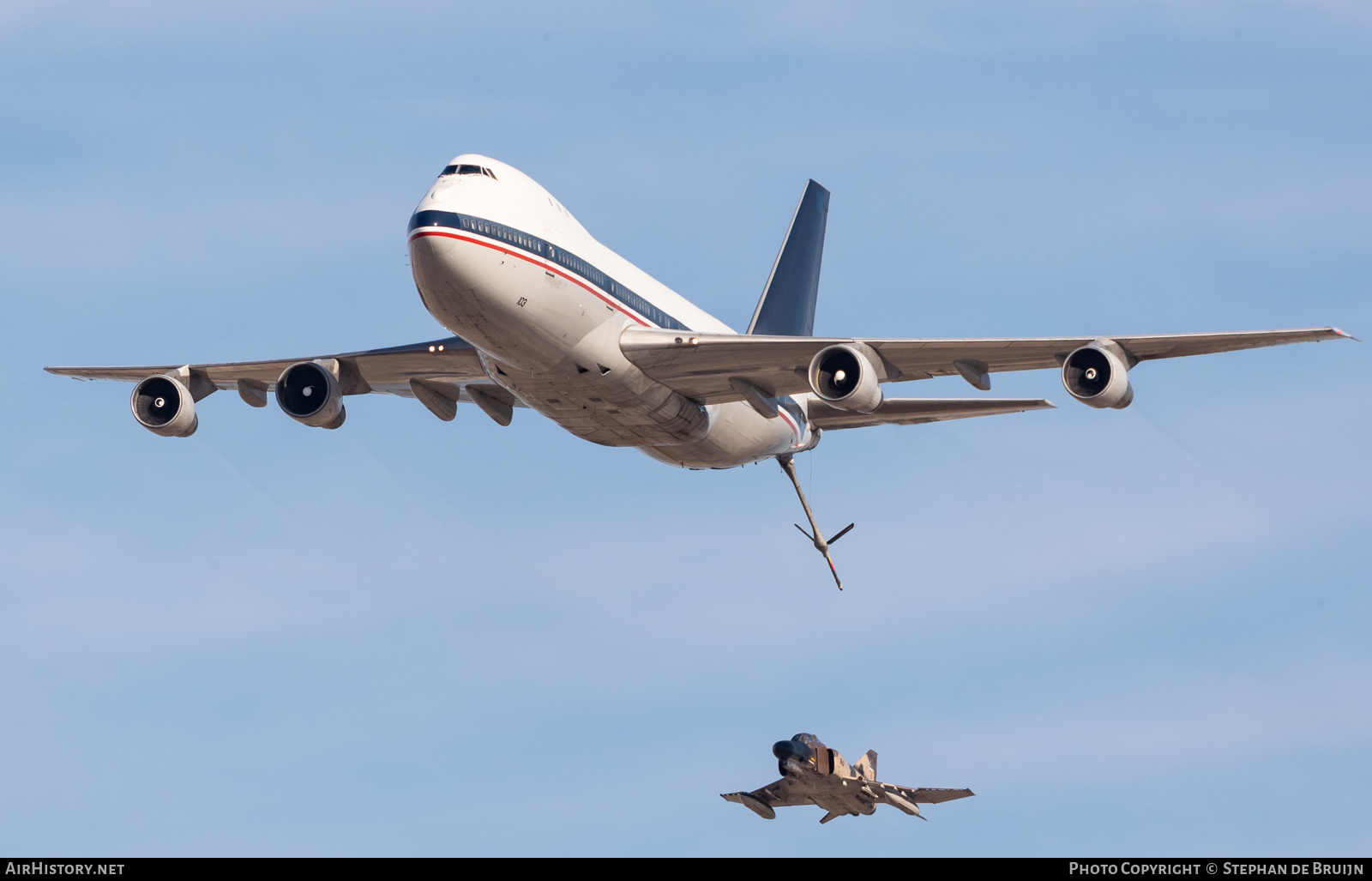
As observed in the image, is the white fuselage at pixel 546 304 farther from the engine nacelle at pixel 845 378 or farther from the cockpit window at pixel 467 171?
the engine nacelle at pixel 845 378

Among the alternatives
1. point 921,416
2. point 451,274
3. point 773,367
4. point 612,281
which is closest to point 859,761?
point 921,416

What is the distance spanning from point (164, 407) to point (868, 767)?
2761 cm

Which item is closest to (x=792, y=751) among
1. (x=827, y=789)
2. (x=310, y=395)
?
(x=827, y=789)

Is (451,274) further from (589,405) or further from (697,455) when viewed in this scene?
(697,455)

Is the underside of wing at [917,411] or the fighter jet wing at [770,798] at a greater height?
the underside of wing at [917,411]

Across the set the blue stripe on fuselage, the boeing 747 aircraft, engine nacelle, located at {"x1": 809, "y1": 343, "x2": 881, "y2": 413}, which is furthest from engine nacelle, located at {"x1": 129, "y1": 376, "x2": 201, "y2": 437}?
engine nacelle, located at {"x1": 809, "y1": 343, "x2": 881, "y2": 413}

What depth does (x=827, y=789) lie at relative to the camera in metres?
61.7

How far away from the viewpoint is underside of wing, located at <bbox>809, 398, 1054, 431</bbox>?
55.7 metres

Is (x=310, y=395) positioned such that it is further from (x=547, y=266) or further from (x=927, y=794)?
(x=927, y=794)

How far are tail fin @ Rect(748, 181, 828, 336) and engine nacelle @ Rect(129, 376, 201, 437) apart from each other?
897 inches

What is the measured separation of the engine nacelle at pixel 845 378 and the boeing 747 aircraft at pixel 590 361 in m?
0.05

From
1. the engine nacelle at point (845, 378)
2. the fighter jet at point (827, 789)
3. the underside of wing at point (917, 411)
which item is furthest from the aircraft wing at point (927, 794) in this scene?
the engine nacelle at point (845, 378)

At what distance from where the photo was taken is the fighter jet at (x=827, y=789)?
61.1 metres
